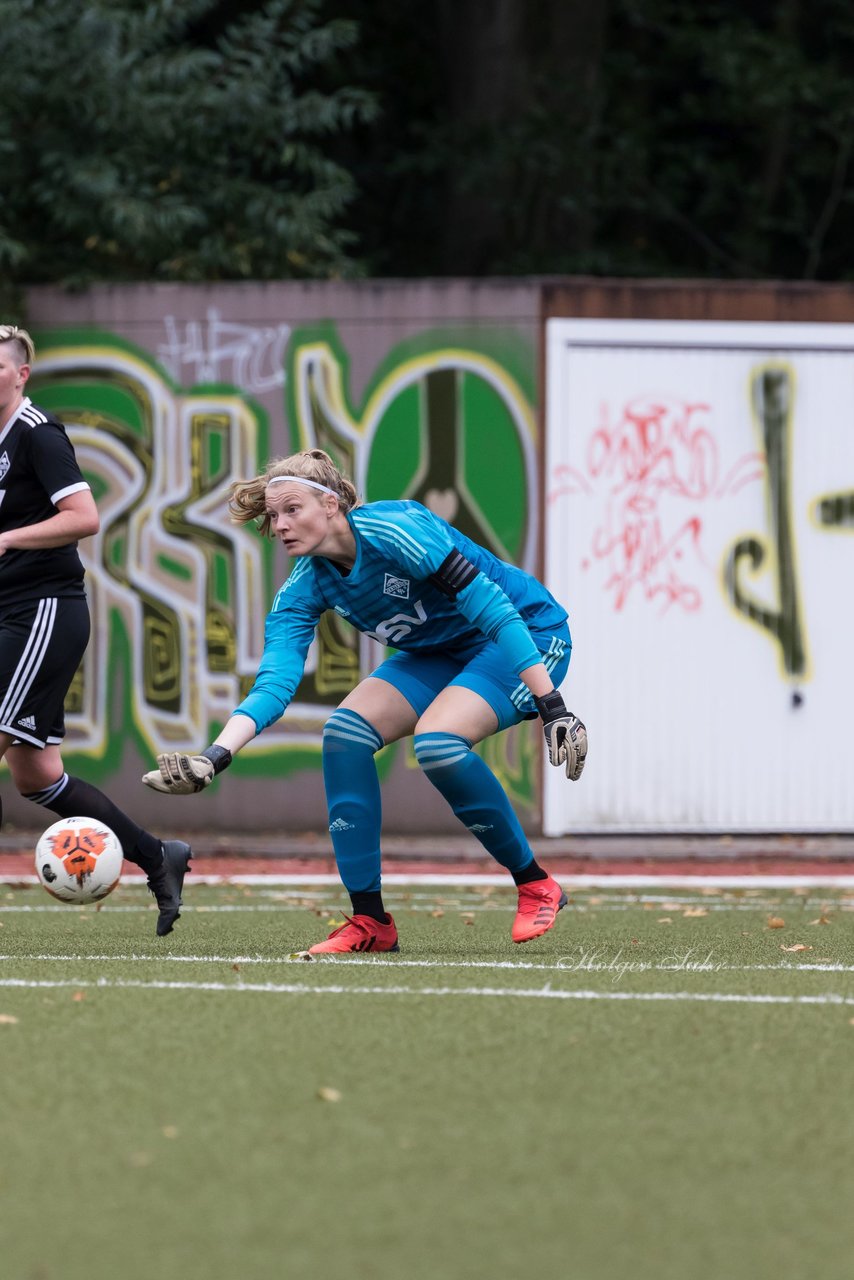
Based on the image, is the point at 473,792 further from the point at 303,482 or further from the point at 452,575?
the point at 303,482

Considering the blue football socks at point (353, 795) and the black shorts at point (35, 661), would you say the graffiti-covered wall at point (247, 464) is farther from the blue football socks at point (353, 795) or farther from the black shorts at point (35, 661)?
the blue football socks at point (353, 795)

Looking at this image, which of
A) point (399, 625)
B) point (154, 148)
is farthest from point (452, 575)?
point (154, 148)

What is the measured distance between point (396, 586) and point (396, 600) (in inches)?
2.5

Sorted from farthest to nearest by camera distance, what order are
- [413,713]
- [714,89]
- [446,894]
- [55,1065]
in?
[714,89] → [446,894] → [413,713] → [55,1065]

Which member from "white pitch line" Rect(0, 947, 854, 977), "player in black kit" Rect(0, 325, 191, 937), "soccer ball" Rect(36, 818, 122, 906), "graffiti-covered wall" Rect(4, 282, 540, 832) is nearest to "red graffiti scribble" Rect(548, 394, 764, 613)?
"graffiti-covered wall" Rect(4, 282, 540, 832)

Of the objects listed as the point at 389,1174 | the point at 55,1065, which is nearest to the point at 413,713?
the point at 55,1065

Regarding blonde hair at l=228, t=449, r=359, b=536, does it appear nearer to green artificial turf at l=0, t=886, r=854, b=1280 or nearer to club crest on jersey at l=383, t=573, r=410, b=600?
club crest on jersey at l=383, t=573, r=410, b=600

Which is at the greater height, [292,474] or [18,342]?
[18,342]

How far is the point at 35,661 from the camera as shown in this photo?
732 centimetres

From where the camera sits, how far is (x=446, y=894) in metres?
10.3

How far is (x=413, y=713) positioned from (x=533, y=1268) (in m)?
3.85

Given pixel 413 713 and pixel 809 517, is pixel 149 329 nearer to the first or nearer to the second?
pixel 809 517

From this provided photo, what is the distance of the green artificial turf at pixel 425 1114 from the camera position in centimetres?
352

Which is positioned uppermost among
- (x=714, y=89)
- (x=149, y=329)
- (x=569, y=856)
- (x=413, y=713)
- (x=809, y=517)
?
(x=714, y=89)
